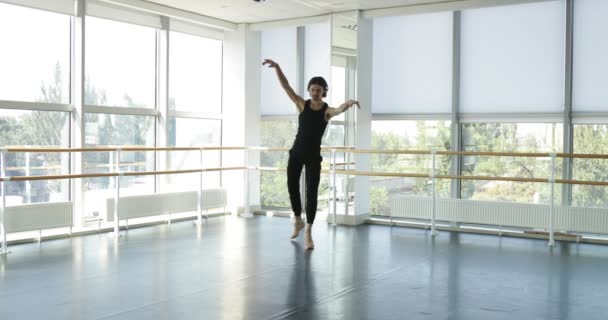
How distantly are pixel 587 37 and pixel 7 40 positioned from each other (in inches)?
243

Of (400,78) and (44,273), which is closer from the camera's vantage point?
(44,273)

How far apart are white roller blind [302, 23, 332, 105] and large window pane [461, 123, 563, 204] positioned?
2.24 metres

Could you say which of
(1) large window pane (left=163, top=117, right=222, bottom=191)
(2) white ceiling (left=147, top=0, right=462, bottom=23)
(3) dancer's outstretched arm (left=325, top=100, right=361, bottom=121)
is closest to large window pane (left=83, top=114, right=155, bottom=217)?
(1) large window pane (left=163, top=117, right=222, bottom=191)

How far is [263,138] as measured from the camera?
368 inches

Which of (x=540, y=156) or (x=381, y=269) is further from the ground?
(x=540, y=156)

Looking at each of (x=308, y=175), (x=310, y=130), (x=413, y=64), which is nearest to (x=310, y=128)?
(x=310, y=130)

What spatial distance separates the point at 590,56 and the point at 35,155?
6144mm

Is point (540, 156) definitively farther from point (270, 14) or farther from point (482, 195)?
point (270, 14)

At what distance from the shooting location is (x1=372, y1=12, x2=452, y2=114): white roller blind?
775 centimetres

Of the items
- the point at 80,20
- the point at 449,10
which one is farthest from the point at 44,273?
the point at 449,10

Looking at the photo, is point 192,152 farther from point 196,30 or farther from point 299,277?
point 299,277

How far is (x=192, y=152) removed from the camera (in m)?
8.66

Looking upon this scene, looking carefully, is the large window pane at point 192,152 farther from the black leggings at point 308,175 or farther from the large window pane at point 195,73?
the black leggings at point 308,175

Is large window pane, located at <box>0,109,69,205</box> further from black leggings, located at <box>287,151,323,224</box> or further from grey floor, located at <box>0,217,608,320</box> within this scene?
black leggings, located at <box>287,151,323,224</box>
